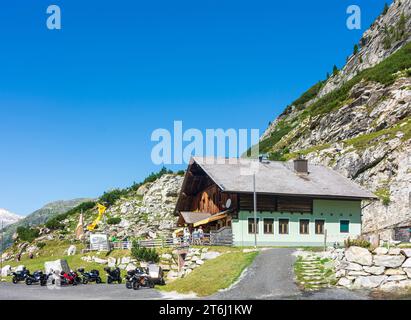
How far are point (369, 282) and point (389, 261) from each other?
133cm

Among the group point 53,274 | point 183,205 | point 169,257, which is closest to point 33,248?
point 183,205

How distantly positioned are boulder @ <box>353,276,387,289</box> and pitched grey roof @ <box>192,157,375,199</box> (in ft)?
60.4

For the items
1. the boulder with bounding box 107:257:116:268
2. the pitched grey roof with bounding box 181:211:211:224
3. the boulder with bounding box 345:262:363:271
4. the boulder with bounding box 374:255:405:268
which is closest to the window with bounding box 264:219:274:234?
the pitched grey roof with bounding box 181:211:211:224

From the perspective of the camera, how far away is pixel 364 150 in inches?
2608

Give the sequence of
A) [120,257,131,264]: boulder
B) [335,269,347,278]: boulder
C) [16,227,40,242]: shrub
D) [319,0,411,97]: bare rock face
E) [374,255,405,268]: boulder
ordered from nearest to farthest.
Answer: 1. [374,255,405,268]: boulder
2. [335,269,347,278]: boulder
3. [120,257,131,264]: boulder
4. [16,227,40,242]: shrub
5. [319,0,411,97]: bare rock face

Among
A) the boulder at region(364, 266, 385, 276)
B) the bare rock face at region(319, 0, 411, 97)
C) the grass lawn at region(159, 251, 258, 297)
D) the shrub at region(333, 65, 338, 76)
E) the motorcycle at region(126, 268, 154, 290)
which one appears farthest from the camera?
the shrub at region(333, 65, 338, 76)

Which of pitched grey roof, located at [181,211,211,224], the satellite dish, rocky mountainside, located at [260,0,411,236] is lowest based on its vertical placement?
pitched grey roof, located at [181,211,211,224]

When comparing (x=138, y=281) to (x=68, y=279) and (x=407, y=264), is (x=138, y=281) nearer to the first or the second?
(x=68, y=279)

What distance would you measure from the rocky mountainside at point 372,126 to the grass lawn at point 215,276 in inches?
967

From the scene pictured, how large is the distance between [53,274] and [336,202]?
2576 centimetres

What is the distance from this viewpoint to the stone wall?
76.4 feet

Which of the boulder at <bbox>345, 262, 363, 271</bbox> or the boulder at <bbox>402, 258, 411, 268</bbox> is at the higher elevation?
the boulder at <bbox>402, 258, 411, 268</bbox>

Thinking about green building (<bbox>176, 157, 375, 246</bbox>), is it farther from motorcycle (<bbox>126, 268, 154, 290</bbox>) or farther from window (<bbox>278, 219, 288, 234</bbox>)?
motorcycle (<bbox>126, 268, 154, 290</bbox>)

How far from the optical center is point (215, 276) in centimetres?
2803
